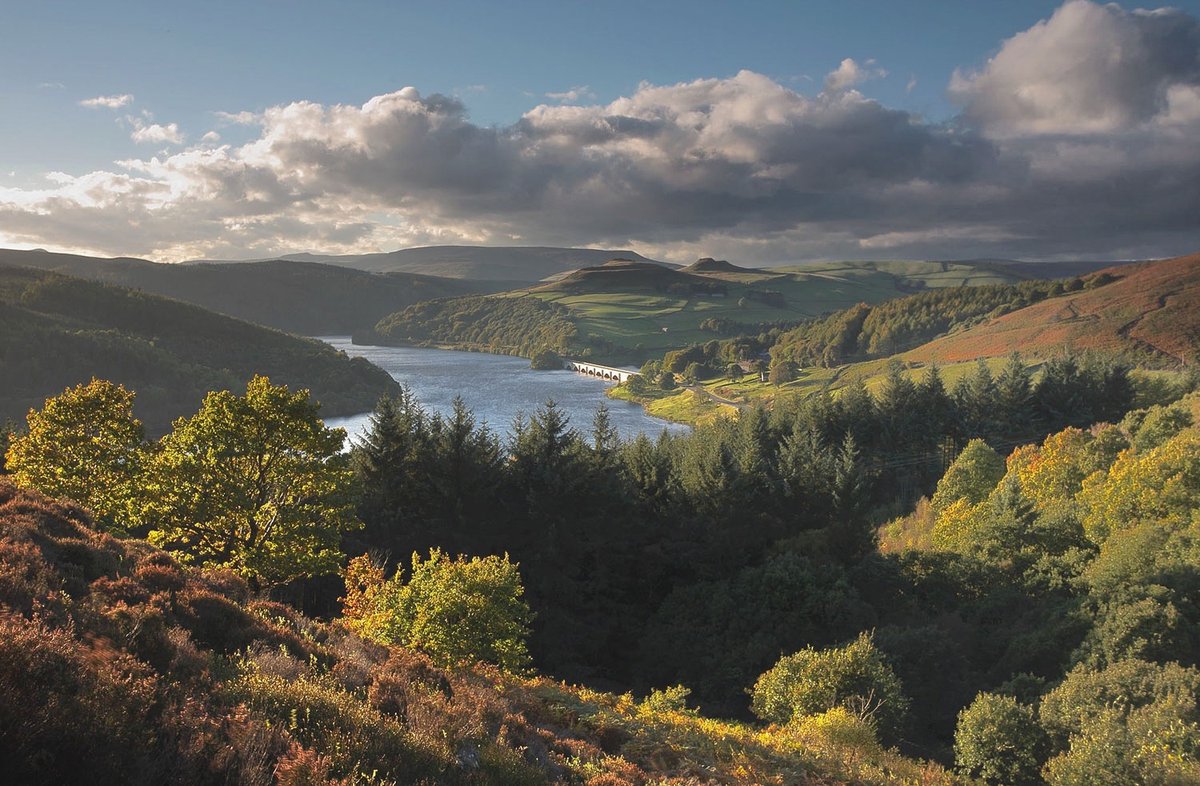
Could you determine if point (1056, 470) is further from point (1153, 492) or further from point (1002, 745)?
point (1002, 745)

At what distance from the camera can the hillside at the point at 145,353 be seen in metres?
117

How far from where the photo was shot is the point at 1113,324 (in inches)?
5271

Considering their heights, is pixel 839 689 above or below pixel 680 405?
above

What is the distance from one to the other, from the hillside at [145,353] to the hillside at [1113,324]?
5172 inches

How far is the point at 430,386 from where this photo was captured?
547 ft

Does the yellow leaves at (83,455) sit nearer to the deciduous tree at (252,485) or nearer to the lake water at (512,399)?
the deciduous tree at (252,485)

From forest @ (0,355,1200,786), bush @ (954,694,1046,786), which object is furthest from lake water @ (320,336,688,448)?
bush @ (954,694,1046,786)

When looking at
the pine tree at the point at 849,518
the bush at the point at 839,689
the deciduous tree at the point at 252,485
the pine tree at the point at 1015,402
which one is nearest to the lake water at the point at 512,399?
the pine tree at the point at 1015,402

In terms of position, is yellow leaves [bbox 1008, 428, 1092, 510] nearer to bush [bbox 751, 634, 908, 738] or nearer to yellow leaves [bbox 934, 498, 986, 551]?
yellow leaves [bbox 934, 498, 986, 551]

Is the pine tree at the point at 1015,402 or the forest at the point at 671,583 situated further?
the pine tree at the point at 1015,402

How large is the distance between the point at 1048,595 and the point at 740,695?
1637 cm

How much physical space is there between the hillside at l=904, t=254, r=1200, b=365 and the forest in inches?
3665

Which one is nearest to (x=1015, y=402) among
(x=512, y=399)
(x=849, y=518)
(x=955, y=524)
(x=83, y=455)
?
(x=955, y=524)

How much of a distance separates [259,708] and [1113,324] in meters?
168
